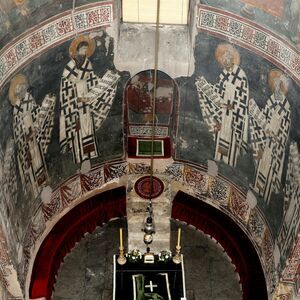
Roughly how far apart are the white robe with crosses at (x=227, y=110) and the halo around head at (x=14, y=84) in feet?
9.30

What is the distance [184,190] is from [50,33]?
14.1ft

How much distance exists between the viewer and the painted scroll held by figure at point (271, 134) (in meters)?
10.5

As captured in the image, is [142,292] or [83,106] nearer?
[142,292]

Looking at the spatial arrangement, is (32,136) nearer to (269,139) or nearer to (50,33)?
(50,33)

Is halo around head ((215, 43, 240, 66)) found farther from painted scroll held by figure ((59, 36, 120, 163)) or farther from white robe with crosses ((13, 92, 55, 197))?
white robe with crosses ((13, 92, 55, 197))

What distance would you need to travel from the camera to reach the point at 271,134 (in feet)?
36.4

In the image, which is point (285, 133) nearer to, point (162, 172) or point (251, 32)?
point (251, 32)

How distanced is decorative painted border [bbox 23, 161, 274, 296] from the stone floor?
0.67 metres

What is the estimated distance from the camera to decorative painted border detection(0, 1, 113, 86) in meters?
9.77

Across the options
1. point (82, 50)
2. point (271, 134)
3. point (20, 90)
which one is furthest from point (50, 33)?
point (271, 134)

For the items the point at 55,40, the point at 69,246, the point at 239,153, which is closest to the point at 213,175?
the point at 239,153

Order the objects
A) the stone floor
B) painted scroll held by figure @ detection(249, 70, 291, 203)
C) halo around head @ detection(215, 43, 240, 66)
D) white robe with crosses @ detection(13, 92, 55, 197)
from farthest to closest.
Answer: the stone floor
halo around head @ detection(215, 43, 240, 66)
white robe with crosses @ detection(13, 92, 55, 197)
painted scroll held by figure @ detection(249, 70, 291, 203)

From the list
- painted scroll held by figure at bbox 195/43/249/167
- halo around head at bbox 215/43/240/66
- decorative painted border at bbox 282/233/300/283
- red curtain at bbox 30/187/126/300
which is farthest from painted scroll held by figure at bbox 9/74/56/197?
decorative painted border at bbox 282/233/300/283

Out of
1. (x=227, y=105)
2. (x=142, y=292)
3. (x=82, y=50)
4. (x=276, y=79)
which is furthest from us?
(x=227, y=105)
